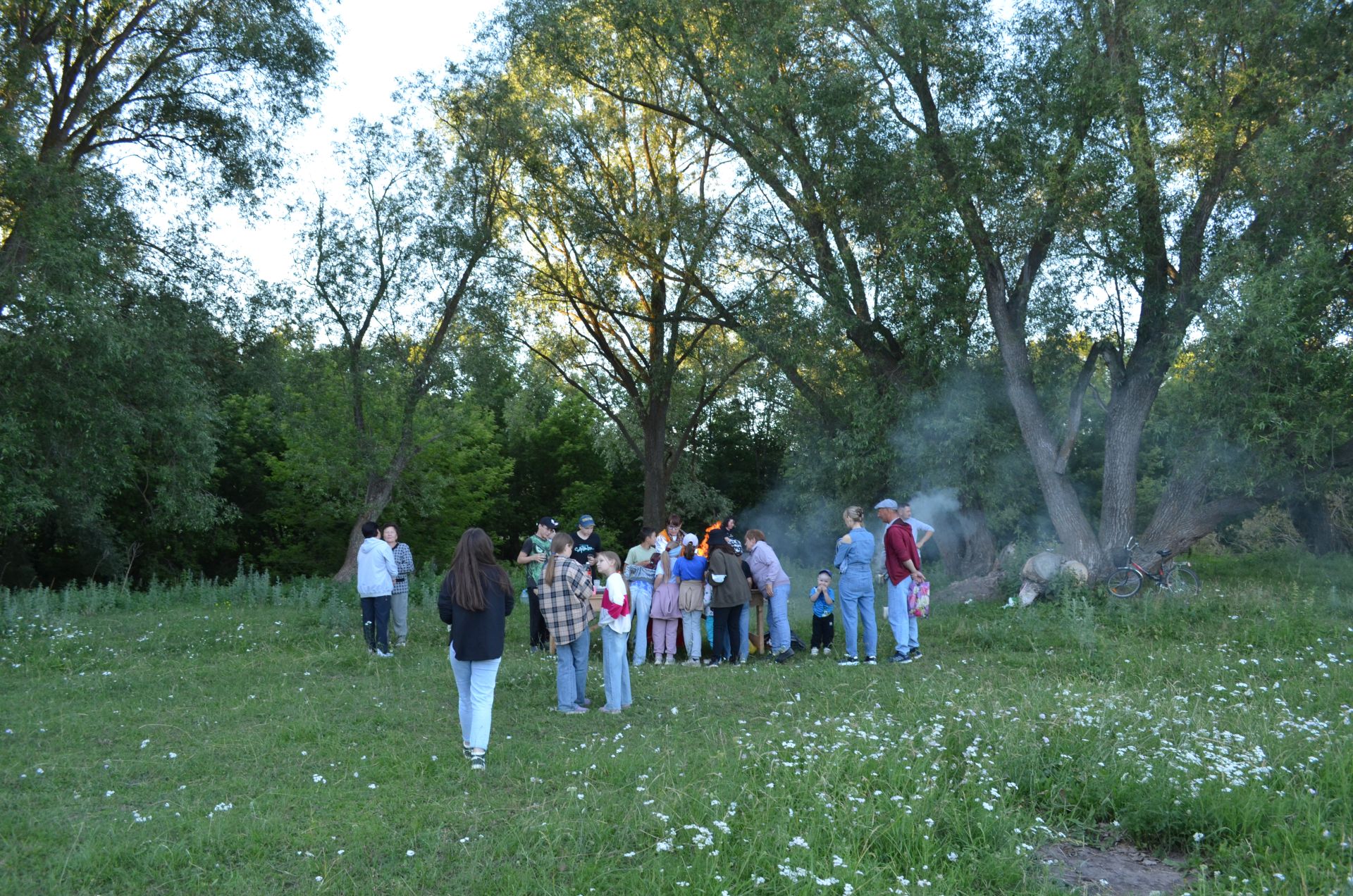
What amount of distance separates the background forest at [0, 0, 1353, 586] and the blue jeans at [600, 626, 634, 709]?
32.2 feet

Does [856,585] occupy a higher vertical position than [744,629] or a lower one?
higher

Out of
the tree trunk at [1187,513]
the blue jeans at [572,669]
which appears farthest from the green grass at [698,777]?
the tree trunk at [1187,513]

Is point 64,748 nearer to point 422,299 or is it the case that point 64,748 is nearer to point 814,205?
point 814,205

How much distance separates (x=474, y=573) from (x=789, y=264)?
13.9m

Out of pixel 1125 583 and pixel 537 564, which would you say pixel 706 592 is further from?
pixel 1125 583

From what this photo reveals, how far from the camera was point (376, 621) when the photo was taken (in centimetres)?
1151

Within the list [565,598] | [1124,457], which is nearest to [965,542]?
[1124,457]

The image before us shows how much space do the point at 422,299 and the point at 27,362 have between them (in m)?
9.47

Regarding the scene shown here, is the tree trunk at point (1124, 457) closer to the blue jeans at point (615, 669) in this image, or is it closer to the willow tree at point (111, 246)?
the blue jeans at point (615, 669)

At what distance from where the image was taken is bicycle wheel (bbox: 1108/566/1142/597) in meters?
14.7

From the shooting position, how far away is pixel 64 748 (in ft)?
23.7

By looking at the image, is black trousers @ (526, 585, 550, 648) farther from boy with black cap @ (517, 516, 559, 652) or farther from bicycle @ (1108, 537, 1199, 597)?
bicycle @ (1108, 537, 1199, 597)

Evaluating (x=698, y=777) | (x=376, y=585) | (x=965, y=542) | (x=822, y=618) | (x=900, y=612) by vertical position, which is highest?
(x=965, y=542)

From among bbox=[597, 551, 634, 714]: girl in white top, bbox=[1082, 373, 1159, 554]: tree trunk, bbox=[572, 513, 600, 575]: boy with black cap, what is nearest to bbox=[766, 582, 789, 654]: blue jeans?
bbox=[572, 513, 600, 575]: boy with black cap
